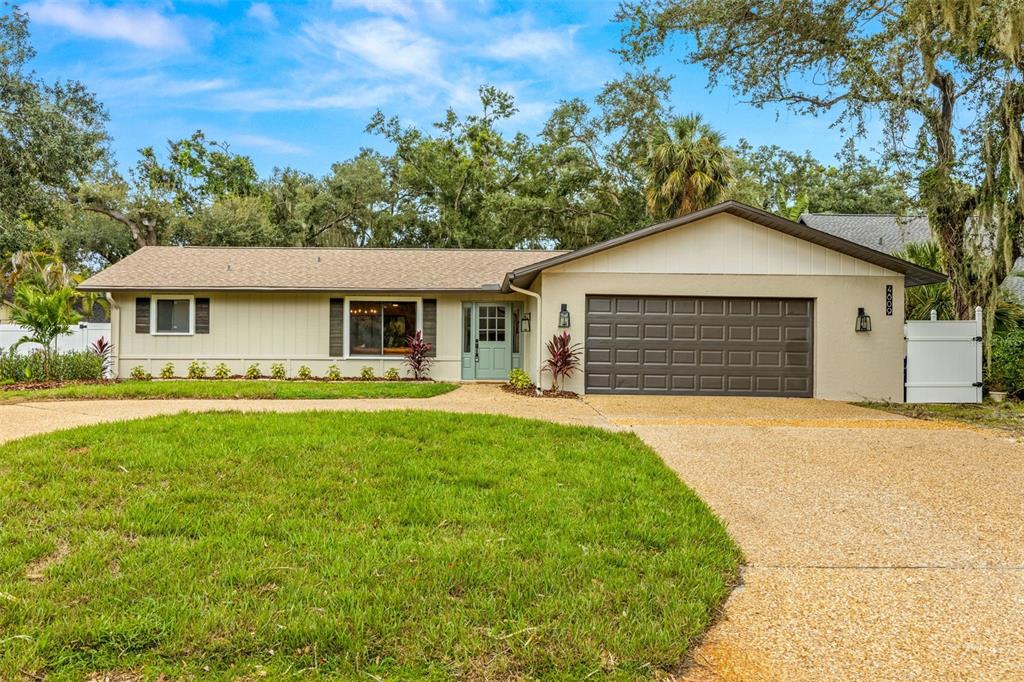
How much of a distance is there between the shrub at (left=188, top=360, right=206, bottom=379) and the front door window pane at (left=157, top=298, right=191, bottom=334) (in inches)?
31.3

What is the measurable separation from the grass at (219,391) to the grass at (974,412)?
25.9ft

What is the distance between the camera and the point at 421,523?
3482 millimetres

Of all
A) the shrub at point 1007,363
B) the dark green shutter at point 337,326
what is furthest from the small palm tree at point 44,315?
the shrub at point 1007,363

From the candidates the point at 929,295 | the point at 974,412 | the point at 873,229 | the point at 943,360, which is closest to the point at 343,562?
the point at 974,412

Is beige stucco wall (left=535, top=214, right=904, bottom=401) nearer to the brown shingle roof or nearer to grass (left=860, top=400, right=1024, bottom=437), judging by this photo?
grass (left=860, top=400, right=1024, bottom=437)

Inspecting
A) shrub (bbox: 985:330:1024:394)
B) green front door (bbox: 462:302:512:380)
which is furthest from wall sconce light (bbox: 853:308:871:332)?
green front door (bbox: 462:302:512:380)

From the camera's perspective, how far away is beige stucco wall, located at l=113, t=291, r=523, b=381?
12969 mm

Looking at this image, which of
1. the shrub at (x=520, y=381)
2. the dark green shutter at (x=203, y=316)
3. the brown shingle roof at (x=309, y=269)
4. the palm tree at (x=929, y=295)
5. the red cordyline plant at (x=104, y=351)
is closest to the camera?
the shrub at (x=520, y=381)

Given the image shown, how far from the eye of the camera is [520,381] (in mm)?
Answer: 11500

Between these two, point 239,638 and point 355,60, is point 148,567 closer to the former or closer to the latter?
point 239,638

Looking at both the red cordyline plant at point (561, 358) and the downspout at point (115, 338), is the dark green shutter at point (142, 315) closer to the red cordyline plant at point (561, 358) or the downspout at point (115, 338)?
the downspout at point (115, 338)

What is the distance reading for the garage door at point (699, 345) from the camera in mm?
10750

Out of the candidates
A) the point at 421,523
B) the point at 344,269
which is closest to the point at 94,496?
the point at 421,523

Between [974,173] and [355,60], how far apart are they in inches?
557
